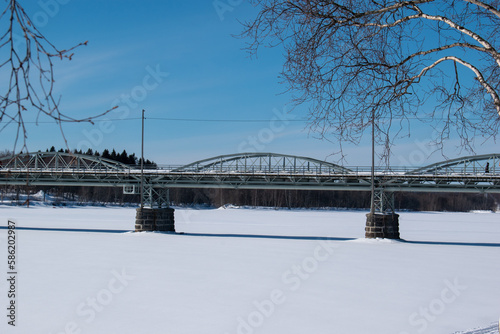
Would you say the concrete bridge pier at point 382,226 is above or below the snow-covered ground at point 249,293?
above

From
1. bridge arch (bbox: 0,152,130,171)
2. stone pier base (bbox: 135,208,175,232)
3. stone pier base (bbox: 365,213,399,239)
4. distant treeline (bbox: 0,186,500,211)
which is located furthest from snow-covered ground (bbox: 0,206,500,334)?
distant treeline (bbox: 0,186,500,211)

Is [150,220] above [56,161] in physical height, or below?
below

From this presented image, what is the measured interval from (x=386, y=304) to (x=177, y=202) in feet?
367

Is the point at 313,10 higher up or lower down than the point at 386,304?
higher up

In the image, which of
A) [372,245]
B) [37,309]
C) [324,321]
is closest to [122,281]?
[37,309]

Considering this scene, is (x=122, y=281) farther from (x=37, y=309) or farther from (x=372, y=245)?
(x=372, y=245)

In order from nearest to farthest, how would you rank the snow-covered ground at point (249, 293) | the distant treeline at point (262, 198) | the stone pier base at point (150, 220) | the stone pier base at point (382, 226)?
1. the snow-covered ground at point (249, 293)
2. the stone pier base at point (382, 226)
3. the stone pier base at point (150, 220)
4. the distant treeline at point (262, 198)

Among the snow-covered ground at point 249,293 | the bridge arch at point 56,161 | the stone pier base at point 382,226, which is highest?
the bridge arch at point 56,161

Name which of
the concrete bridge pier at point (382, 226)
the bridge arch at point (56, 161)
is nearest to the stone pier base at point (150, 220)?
the bridge arch at point (56, 161)

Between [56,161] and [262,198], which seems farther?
[262,198]

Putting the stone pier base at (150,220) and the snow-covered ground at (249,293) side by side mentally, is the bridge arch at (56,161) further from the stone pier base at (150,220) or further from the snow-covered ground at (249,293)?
the stone pier base at (150,220)

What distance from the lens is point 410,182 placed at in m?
50.6

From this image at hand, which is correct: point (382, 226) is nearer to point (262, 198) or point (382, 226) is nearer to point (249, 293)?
point (249, 293)

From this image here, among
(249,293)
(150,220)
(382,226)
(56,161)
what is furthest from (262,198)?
(249,293)
